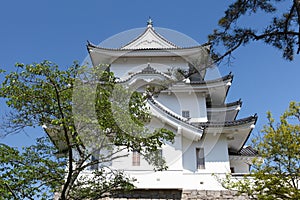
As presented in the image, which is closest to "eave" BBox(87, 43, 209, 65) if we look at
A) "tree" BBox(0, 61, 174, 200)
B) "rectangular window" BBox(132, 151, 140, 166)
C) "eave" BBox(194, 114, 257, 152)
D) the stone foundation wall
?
"eave" BBox(194, 114, 257, 152)

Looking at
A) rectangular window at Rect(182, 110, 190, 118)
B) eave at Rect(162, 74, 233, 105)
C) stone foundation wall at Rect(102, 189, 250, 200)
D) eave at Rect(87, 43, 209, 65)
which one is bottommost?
stone foundation wall at Rect(102, 189, 250, 200)

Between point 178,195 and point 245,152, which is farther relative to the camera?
point 245,152

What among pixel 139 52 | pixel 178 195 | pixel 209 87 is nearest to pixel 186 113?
pixel 209 87

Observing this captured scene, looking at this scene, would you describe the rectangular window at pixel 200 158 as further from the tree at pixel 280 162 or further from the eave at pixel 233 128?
the tree at pixel 280 162

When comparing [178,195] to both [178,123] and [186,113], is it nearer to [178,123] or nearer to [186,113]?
[178,123]

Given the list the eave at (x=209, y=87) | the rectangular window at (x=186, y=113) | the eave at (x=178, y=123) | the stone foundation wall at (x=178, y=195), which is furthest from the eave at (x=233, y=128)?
the stone foundation wall at (x=178, y=195)

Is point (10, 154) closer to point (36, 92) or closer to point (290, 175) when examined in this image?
point (36, 92)

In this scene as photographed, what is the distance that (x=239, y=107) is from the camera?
16500mm

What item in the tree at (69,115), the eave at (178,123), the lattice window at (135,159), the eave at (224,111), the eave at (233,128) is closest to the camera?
the tree at (69,115)

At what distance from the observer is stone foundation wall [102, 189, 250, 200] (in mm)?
10727

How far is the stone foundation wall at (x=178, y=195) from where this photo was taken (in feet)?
35.2

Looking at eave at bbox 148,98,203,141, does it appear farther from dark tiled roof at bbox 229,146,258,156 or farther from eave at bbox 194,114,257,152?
dark tiled roof at bbox 229,146,258,156

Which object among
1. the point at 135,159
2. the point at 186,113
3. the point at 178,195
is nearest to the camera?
the point at 178,195

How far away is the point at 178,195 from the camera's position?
11.1 meters
